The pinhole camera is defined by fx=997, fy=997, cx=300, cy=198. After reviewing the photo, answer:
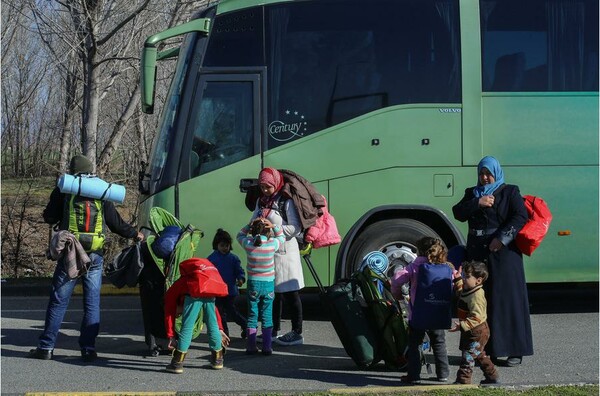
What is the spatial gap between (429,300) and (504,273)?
2.70ft

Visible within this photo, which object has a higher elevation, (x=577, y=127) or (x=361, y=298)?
(x=577, y=127)

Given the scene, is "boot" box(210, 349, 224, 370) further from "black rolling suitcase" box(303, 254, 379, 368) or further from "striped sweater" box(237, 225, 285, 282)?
"black rolling suitcase" box(303, 254, 379, 368)

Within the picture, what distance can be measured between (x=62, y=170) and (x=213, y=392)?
10156mm

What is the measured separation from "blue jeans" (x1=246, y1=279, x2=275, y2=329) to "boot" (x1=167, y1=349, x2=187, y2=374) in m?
0.80

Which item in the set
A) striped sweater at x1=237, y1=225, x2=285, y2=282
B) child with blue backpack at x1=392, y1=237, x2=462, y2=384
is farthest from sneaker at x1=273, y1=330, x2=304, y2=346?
child with blue backpack at x1=392, y1=237, x2=462, y2=384

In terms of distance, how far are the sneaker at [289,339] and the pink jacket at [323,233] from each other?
0.86 m

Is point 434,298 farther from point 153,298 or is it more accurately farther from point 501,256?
point 153,298

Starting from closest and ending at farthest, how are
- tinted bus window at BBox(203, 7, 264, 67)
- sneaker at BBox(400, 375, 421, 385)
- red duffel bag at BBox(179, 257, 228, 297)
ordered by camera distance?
sneaker at BBox(400, 375, 421, 385)
red duffel bag at BBox(179, 257, 228, 297)
tinted bus window at BBox(203, 7, 264, 67)

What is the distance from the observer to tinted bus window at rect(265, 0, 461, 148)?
1056 centimetres

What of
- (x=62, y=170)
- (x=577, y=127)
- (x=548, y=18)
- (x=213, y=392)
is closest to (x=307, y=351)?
(x=213, y=392)

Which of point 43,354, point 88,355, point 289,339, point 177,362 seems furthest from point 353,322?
point 43,354

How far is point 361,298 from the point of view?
821 cm

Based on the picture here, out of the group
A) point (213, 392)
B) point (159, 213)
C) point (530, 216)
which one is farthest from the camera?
point (159, 213)

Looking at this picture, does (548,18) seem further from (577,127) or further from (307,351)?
(307,351)
